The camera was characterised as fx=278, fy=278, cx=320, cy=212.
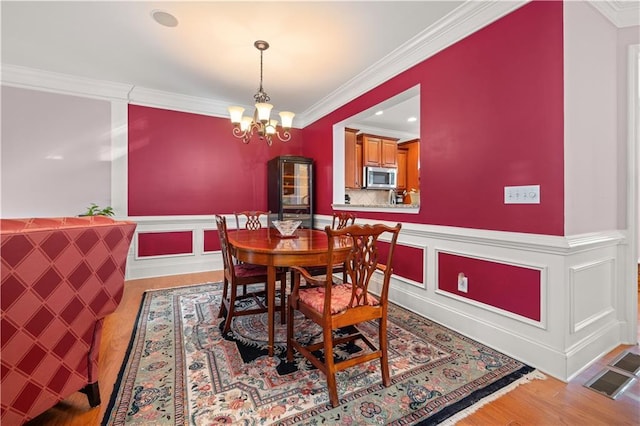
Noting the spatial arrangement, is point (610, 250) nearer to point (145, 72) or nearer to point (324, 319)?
point (324, 319)

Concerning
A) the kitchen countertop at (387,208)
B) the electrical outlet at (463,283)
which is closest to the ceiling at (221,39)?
the kitchen countertop at (387,208)

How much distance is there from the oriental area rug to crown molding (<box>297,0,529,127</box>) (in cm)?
249

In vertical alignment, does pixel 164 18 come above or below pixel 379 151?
above

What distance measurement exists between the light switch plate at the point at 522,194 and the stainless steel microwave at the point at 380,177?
3386mm

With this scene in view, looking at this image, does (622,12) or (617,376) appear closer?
(617,376)

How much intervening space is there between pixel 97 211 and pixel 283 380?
3.32m

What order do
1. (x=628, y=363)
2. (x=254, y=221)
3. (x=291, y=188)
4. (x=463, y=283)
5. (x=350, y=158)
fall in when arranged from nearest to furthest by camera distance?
(x=628, y=363), (x=463, y=283), (x=254, y=221), (x=291, y=188), (x=350, y=158)

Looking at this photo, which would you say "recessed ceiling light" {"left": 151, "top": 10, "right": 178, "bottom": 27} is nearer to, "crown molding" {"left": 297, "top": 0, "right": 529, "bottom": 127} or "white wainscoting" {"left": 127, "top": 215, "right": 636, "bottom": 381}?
"crown molding" {"left": 297, "top": 0, "right": 529, "bottom": 127}

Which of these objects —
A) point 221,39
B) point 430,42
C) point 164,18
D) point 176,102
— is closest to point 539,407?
point 430,42

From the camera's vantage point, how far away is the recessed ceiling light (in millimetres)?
2307

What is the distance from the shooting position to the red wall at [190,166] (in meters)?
3.96

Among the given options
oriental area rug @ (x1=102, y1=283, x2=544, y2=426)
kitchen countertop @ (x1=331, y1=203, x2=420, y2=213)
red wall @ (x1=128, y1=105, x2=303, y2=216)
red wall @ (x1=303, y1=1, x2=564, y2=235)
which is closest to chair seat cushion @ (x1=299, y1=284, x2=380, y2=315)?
oriental area rug @ (x1=102, y1=283, x2=544, y2=426)

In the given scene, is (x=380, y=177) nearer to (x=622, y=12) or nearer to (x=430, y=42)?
(x=430, y=42)

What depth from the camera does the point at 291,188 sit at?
4590 mm
